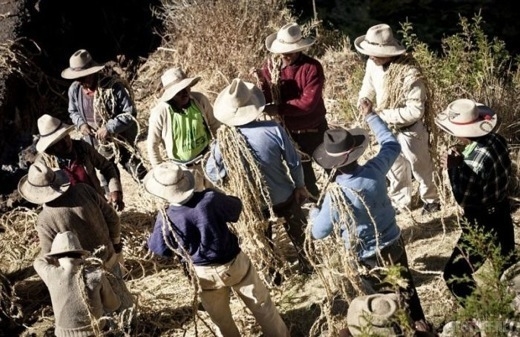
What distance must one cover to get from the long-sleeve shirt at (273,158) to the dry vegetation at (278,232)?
57 cm

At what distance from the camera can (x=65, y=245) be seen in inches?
186

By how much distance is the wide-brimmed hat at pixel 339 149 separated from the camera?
4535 millimetres

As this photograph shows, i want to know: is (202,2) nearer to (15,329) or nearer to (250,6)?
(250,6)

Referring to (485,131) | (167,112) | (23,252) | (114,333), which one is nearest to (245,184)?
(167,112)

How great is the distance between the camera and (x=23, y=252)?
7328 millimetres

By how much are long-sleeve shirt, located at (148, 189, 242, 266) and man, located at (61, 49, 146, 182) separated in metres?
2.07

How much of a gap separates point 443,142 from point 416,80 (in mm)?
1156

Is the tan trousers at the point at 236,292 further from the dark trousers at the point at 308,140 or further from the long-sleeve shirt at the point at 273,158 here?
the dark trousers at the point at 308,140

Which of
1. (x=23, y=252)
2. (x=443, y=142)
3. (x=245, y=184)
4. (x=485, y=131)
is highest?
(x=485, y=131)

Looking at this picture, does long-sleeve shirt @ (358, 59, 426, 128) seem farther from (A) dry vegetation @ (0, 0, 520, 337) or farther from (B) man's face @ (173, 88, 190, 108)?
(B) man's face @ (173, 88, 190, 108)

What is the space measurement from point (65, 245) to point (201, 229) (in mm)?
915

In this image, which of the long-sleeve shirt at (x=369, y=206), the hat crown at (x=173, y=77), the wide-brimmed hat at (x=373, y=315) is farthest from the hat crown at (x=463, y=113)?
the hat crown at (x=173, y=77)

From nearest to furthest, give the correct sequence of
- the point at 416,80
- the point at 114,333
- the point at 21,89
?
the point at 114,333 < the point at 416,80 < the point at 21,89

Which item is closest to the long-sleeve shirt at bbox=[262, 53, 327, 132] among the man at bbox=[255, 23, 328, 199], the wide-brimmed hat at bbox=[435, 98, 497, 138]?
the man at bbox=[255, 23, 328, 199]
